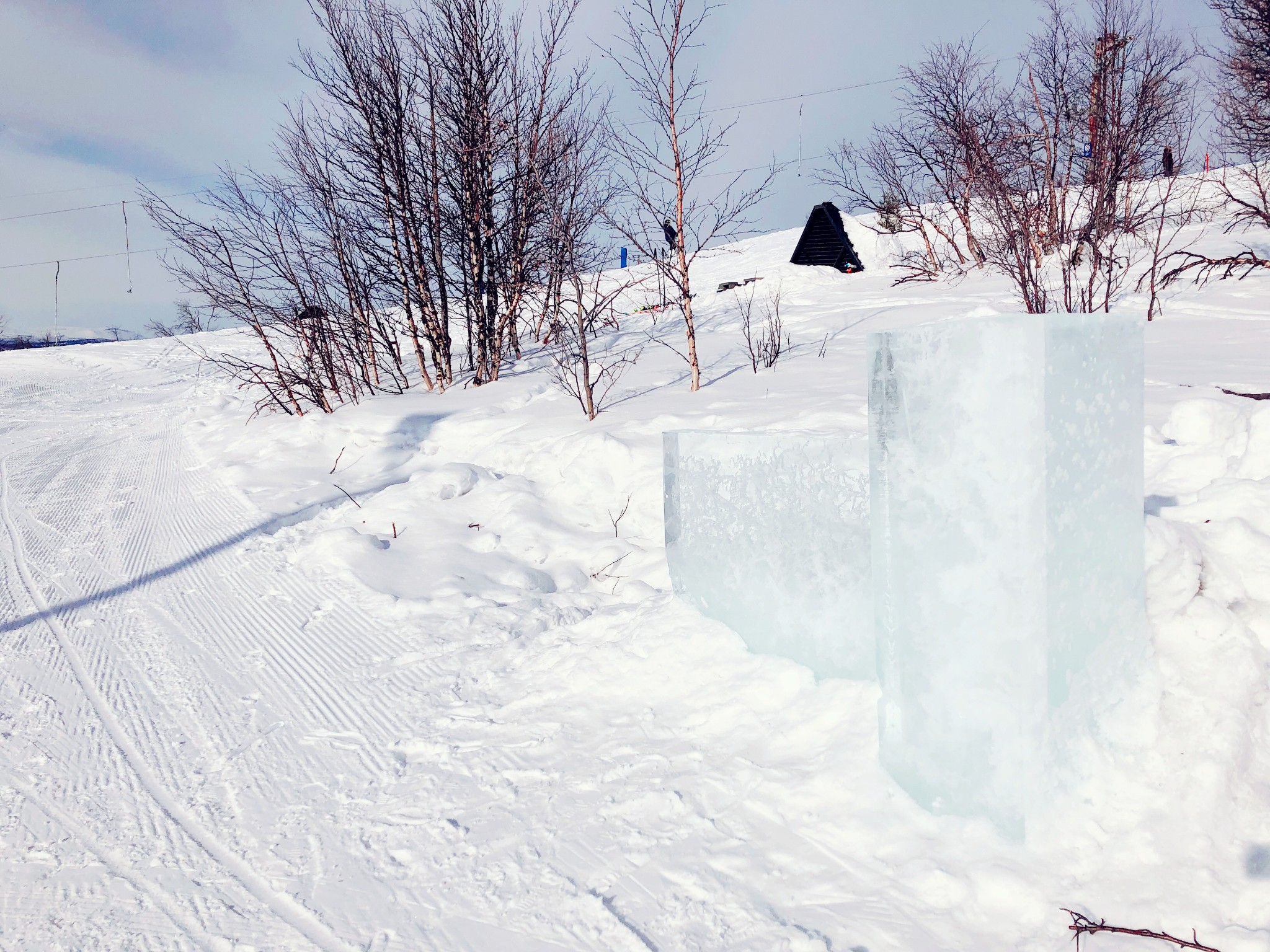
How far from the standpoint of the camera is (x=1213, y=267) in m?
9.62

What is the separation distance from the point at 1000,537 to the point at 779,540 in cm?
107

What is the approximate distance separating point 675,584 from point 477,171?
8193 millimetres

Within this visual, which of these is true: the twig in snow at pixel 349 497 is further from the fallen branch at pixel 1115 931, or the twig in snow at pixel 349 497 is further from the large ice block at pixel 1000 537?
the fallen branch at pixel 1115 931

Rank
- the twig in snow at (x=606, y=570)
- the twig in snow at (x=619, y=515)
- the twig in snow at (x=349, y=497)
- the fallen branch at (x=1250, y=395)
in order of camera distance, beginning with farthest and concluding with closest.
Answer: the twig in snow at (x=349, y=497), the twig in snow at (x=619, y=515), the fallen branch at (x=1250, y=395), the twig in snow at (x=606, y=570)

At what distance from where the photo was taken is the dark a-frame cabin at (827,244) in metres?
16.7

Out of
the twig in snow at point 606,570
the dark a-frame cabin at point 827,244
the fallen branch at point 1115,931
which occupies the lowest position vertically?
the fallen branch at point 1115,931

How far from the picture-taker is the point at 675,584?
345 cm

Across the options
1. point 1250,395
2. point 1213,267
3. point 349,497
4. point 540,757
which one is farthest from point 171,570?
point 1213,267

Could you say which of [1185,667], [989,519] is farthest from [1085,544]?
[1185,667]

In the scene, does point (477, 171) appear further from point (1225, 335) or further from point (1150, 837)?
point (1150, 837)

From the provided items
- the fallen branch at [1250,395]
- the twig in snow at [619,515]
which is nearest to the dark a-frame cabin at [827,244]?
the fallen branch at [1250,395]

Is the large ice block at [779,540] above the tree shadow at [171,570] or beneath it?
above

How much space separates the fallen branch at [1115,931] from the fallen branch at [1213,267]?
9.57m

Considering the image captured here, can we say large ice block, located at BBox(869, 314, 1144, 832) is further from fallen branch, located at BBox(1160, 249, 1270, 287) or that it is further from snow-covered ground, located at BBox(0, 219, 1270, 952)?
fallen branch, located at BBox(1160, 249, 1270, 287)
